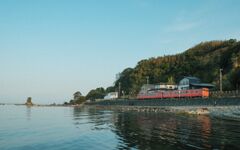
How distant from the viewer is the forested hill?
127413 mm

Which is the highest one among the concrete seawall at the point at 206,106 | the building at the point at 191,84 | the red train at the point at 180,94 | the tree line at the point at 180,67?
the tree line at the point at 180,67

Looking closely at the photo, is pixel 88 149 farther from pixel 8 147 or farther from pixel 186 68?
pixel 186 68

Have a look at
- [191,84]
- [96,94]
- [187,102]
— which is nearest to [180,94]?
[191,84]

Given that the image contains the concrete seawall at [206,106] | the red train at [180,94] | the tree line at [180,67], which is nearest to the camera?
the concrete seawall at [206,106]

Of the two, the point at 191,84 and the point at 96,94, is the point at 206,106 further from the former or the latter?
the point at 96,94

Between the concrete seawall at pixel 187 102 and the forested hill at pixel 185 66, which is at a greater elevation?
the forested hill at pixel 185 66

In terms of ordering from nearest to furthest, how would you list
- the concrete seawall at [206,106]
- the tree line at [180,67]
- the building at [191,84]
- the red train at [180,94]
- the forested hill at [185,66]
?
the concrete seawall at [206,106] < the red train at [180,94] < the building at [191,84] < the forested hill at [185,66] < the tree line at [180,67]

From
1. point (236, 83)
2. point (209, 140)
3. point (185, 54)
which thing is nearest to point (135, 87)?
point (185, 54)

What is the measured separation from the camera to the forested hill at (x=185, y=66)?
12741cm

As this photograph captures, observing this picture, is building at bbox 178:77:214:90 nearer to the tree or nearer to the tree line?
the tree line

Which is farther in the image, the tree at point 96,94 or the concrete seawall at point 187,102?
the tree at point 96,94

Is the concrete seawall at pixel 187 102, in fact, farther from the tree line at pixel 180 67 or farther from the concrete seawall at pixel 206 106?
the tree line at pixel 180 67

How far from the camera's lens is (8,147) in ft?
76.8

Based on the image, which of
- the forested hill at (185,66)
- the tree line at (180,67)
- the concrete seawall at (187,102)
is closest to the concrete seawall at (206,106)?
the concrete seawall at (187,102)
